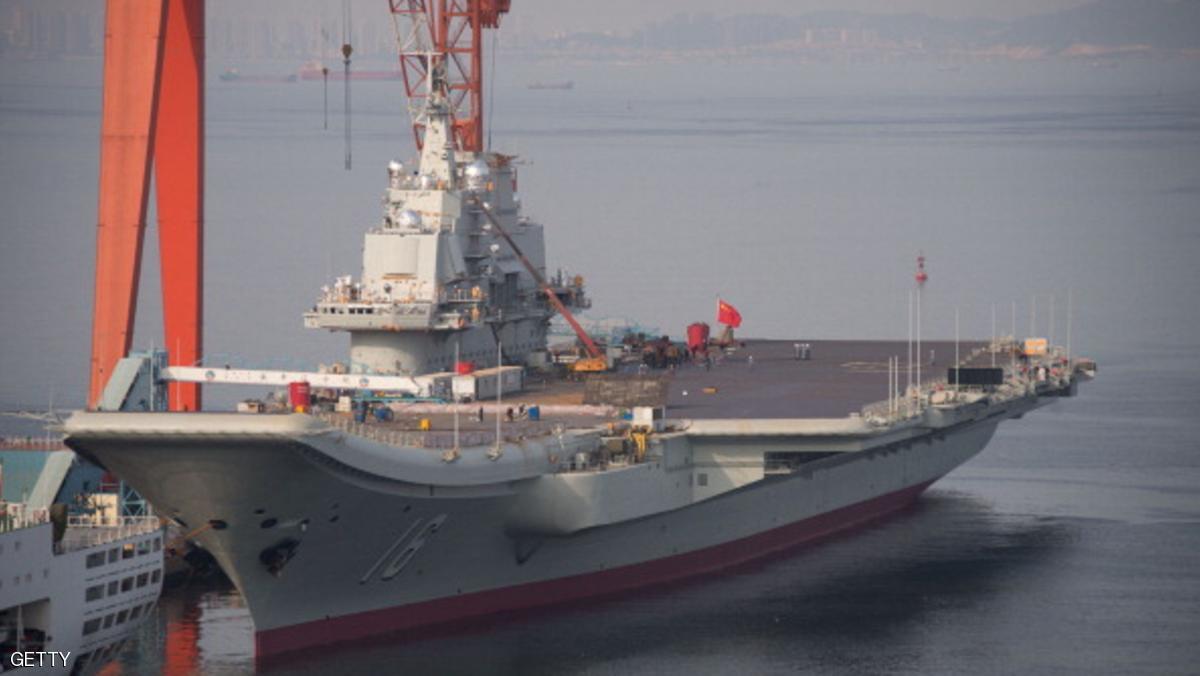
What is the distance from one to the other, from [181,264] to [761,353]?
54.0ft

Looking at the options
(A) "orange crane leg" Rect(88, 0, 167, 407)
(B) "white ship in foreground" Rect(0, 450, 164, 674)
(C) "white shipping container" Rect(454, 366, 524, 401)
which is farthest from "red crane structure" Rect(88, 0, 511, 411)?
(B) "white ship in foreground" Rect(0, 450, 164, 674)

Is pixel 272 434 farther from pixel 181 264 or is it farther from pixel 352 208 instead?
pixel 352 208

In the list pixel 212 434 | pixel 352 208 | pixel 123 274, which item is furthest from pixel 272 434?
pixel 352 208

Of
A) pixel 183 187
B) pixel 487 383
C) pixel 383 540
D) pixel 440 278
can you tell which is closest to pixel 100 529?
pixel 383 540

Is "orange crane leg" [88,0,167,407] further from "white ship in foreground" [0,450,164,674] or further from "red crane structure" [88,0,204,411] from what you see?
"white ship in foreground" [0,450,164,674]

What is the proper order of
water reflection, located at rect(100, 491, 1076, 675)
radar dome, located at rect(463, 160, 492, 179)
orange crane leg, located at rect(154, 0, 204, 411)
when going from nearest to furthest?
water reflection, located at rect(100, 491, 1076, 675), orange crane leg, located at rect(154, 0, 204, 411), radar dome, located at rect(463, 160, 492, 179)

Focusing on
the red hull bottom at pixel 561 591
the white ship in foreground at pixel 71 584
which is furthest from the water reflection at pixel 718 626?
the white ship in foreground at pixel 71 584

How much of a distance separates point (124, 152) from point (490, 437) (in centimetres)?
1213

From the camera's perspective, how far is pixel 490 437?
51312mm

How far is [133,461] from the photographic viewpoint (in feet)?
146

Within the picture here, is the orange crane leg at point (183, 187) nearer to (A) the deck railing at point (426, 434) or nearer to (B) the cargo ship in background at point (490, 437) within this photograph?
(B) the cargo ship in background at point (490, 437)
